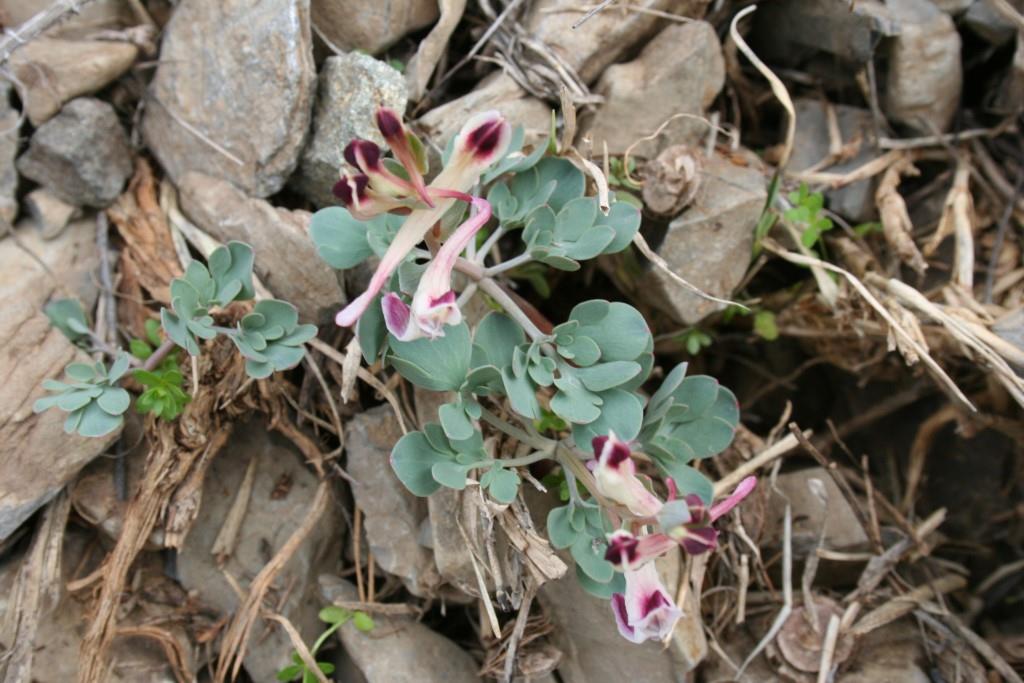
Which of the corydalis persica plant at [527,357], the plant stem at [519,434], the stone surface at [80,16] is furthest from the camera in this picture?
the stone surface at [80,16]

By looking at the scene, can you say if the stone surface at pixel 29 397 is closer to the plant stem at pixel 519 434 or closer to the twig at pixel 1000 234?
the plant stem at pixel 519 434

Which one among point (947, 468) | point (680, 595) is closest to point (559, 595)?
point (680, 595)

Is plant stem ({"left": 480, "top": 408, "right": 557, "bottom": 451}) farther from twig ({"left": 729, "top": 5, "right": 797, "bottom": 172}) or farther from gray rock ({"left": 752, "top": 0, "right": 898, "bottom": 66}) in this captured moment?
gray rock ({"left": 752, "top": 0, "right": 898, "bottom": 66})

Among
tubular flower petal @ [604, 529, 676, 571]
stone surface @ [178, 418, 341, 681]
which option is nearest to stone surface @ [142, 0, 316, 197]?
stone surface @ [178, 418, 341, 681]

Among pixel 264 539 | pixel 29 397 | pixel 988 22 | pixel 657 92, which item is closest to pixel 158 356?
pixel 29 397

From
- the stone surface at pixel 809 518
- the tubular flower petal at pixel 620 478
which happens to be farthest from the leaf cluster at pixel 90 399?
the stone surface at pixel 809 518

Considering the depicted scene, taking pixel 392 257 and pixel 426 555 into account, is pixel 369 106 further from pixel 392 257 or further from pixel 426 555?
pixel 426 555
